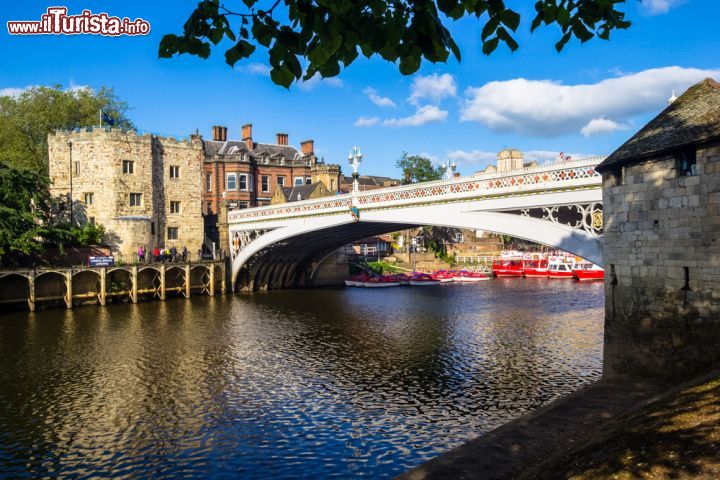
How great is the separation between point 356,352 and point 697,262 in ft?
48.1

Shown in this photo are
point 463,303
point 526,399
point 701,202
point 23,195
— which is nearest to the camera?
point 701,202

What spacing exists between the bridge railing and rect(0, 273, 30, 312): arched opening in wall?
58.7 ft

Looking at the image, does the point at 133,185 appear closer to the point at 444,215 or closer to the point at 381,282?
the point at 381,282

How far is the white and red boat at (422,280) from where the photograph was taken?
58344mm

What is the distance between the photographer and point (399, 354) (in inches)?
934

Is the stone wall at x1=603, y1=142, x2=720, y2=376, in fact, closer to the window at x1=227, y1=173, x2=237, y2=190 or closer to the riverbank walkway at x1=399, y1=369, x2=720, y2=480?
the riverbank walkway at x1=399, y1=369, x2=720, y2=480

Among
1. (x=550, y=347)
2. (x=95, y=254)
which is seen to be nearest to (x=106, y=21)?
(x=95, y=254)

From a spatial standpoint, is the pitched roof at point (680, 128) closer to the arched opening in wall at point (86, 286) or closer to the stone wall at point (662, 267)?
the stone wall at point (662, 267)

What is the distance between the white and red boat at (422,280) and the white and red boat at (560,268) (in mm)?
14873

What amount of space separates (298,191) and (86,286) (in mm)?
28255

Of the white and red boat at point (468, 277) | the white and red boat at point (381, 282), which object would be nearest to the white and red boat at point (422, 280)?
the white and red boat at point (381, 282)

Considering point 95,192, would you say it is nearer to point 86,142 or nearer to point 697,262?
point 86,142

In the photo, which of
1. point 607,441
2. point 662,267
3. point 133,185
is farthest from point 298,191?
point 607,441

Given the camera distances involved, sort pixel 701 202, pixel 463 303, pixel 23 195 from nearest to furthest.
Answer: pixel 701 202, pixel 23 195, pixel 463 303
